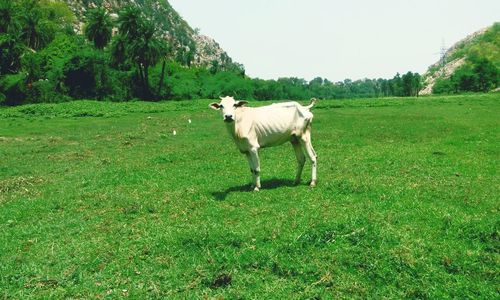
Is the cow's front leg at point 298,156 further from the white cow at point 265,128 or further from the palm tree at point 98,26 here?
the palm tree at point 98,26

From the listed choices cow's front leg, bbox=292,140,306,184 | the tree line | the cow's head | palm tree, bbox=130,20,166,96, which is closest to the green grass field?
cow's front leg, bbox=292,140,306,184

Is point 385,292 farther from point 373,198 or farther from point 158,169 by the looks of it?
point 158,169

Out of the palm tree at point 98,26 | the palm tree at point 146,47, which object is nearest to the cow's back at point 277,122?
the palm tree at point 146,47

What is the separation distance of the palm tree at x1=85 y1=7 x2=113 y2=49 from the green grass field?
8448 cm

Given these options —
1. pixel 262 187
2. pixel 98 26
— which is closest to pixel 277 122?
pixel 262 187

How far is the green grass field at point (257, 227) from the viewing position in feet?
28.9

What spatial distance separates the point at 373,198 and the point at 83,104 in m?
54.5

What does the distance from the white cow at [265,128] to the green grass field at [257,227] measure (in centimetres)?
122

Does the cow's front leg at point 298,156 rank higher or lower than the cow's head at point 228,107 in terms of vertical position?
lower

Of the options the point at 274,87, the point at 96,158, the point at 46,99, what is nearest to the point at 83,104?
the point at 46,99

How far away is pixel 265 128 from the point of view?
1533 cm

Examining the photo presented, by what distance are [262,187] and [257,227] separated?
4813 mm

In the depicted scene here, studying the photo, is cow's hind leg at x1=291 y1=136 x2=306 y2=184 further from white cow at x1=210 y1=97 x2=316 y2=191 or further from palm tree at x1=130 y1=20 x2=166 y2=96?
palm tree at x1=130 y1=20 x2=166 y2=96

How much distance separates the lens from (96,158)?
26016mm
